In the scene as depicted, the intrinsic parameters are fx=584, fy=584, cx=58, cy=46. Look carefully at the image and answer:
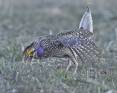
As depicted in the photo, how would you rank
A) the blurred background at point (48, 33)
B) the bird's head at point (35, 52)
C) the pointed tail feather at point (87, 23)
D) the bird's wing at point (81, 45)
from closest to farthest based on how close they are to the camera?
the blurred background at point (48, 33) < the bird's wing at point (81, 45) < the bird's head at point (35, 52) < the pointed tail feather at point (87, 23)

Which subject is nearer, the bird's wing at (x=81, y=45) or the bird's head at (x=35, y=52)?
the bird's wing at (x=81, y=45)

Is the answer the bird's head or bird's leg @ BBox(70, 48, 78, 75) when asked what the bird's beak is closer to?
the bird's head

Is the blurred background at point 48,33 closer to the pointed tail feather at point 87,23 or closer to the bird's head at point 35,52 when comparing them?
the bird's head at point 35,52

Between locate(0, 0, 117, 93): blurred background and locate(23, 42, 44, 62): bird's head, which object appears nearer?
locate(0, 0, 117, 93): blurred background

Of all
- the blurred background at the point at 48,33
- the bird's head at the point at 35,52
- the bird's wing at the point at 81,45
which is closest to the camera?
the blurred background at the point at 48,33

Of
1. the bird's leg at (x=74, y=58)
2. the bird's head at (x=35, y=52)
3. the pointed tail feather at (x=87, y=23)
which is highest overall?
the pointed tail feather at (x=87, y=23)

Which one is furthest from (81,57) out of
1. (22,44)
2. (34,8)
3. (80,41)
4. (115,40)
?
(34,8)

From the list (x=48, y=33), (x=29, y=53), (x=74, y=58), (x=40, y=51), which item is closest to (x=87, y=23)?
(x=74, y=58)

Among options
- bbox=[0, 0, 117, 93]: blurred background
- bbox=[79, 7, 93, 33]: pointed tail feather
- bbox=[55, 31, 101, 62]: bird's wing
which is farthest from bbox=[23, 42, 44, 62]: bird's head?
bbox=[79, 7, 93, 33]: pointed tail feather

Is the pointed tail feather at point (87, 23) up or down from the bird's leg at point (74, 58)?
up

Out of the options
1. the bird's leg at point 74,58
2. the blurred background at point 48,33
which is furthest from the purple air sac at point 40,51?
the bird's leg at point 74,58
